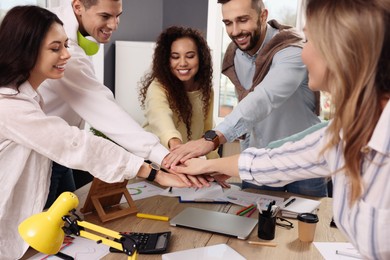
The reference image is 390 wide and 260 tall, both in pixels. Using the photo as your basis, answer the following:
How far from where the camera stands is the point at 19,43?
155cm

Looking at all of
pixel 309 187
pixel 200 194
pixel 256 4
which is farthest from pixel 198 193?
pixel 256 4

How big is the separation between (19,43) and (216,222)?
0.98 m

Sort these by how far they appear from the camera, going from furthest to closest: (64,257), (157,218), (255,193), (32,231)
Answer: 1. (255,193)
2. (157,218)
3. (64,257)
4. (32,231)

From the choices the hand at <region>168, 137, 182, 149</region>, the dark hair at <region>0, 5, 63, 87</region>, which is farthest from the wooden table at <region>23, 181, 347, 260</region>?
the dark hair at <region>0, 5, 63, 87</region>

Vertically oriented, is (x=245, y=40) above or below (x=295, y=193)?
above

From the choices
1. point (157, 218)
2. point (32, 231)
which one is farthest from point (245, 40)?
point (32, 231)

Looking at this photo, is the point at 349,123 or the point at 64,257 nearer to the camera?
the point at 349,123

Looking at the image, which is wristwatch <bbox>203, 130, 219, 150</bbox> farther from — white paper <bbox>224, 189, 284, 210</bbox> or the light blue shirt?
white paper <bbox>224, 189, 284, 210</bbox>

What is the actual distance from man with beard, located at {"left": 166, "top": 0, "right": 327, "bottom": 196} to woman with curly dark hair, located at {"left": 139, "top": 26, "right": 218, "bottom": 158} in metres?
0.19

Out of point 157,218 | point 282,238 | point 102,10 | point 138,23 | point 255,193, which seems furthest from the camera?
point 138,23

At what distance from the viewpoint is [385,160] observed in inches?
37.2

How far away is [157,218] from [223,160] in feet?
1.11

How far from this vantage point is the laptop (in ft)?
5.05

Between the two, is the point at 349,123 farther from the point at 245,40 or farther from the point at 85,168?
the point at 245,40
